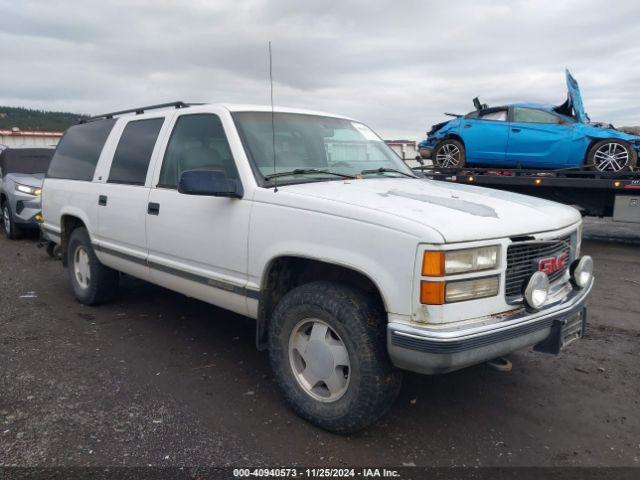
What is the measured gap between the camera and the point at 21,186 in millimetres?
9617

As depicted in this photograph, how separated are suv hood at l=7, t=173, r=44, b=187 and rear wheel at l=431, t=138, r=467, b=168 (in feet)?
24.3

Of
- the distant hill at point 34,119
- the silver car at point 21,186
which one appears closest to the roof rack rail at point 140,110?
the silver car at point 21,186

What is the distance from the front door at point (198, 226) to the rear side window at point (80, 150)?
1351mm

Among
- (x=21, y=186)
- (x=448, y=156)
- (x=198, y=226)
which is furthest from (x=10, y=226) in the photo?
(x=448, y=156)

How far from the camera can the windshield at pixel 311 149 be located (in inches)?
139

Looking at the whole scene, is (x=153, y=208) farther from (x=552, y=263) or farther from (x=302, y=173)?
(x=552, y=263)

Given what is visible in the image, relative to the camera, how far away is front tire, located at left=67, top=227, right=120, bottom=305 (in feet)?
16.7

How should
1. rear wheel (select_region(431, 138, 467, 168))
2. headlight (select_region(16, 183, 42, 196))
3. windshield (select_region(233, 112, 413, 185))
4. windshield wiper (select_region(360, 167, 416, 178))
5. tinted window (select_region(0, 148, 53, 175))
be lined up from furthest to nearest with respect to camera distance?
tinted window (select_region(0, 148, 53, 175))
rear wheel (select_region(431, 138, 467, 168))
headlight (select_region(16, 183, 42, 196))
windshield wiper (select_region(360, 167, 416, 178))
windshield (select_region(233, 112, 413, 185))

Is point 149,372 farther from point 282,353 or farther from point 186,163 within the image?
point 186,163

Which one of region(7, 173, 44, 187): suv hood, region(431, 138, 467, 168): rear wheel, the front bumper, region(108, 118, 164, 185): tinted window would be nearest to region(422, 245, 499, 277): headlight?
the front bumper

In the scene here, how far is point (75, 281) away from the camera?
550cm

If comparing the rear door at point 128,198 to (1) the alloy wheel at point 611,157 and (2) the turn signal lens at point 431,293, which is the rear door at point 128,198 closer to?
(2) the turn signal lens at point 431,293

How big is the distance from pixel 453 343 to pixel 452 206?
2.66 feet

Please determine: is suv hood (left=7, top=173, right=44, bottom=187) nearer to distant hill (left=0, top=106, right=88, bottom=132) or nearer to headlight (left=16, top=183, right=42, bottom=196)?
headlight (left=16, top=183, right=42, bottom=196)
